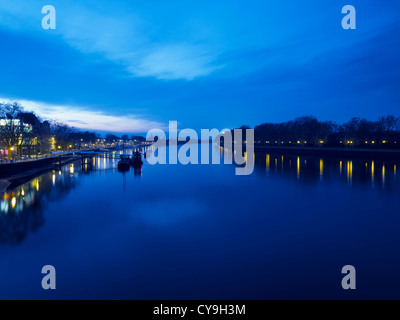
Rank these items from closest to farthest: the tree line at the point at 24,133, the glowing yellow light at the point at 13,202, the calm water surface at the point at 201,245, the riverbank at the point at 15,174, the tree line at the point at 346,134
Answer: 1. the calm water surface at the point at 201,245
2. the glowing yellow light at the point at 13,202
3. the riverbank at the point at 15,174
4. the tree line at the point at 24,133
5. the tree line at the point at 346,134

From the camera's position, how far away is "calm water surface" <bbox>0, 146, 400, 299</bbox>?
10.1 metres

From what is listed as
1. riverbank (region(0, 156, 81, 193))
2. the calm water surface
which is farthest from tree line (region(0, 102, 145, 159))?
the calm water surface

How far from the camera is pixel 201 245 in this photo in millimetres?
14344

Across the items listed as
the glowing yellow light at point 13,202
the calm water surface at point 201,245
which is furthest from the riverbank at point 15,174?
the calm water surface at point 201,245

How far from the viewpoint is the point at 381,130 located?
90.1m

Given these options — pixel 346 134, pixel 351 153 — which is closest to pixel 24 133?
pixel 351 153

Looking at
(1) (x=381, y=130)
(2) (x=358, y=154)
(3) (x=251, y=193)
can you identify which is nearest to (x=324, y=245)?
(3) (x=251, y=193)

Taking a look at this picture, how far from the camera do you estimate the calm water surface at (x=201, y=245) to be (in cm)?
1009

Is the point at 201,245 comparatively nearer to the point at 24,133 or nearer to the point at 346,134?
the point at 24,133

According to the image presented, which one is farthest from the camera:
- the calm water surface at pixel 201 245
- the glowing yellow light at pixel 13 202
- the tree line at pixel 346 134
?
the tree line at pixel 346 134

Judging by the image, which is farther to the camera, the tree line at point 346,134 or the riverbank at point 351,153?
the tree line at point 346,134

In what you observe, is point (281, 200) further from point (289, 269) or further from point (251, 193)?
point (289, 269)

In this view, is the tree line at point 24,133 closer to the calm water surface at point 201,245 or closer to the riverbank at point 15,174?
the riverbank at point 15,174

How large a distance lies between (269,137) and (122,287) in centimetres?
13480
